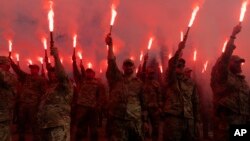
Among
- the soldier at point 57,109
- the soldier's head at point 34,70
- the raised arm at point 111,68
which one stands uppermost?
the soldier's head at point 34,70

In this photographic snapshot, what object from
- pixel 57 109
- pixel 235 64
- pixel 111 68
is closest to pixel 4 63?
pixel 57 109

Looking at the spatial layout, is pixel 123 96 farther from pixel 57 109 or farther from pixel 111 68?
pixel 57 109

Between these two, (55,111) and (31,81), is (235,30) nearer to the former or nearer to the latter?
(55,111)

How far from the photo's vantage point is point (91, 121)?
29.5 feet

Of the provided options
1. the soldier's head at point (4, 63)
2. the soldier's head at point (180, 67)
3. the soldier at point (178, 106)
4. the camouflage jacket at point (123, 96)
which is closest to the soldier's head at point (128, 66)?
the camouflage jacket at point (123, 96)

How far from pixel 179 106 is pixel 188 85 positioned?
552mm

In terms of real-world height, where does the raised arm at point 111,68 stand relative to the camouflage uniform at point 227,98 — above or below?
above

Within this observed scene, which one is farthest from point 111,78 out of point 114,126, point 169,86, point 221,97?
point 221,97

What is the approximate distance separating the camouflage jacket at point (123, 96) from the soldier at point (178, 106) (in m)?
0.86

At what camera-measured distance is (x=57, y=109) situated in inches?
206

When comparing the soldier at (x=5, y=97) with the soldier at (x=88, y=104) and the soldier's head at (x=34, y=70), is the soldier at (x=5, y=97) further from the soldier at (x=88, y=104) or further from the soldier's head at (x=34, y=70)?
the soldier at (x=88, y=104)

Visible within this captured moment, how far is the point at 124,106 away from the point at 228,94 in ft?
6.22

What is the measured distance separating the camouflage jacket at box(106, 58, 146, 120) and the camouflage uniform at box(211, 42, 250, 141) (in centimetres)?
141

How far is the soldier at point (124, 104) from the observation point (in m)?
5.66
